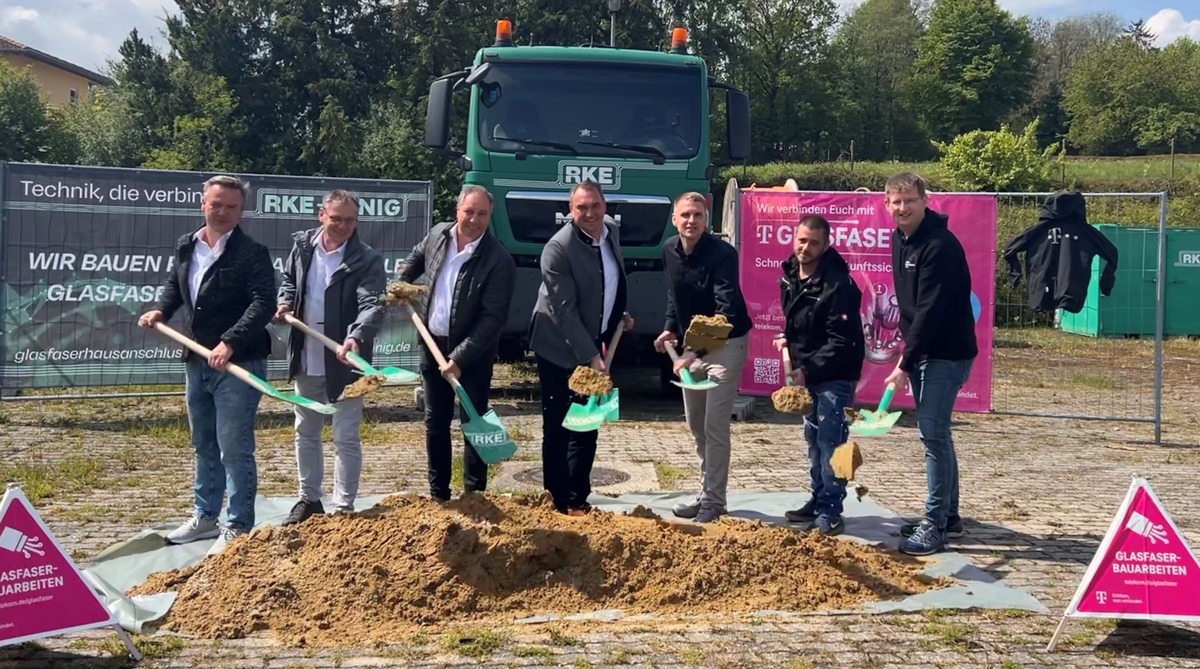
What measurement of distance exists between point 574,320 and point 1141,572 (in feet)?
9.94

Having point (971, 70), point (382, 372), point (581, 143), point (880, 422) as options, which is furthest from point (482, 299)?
point (971, 70)

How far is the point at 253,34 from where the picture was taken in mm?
38344

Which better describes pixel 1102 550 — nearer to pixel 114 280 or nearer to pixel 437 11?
pixel 114 280

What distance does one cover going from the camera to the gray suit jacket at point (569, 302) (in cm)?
583

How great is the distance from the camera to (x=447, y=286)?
580 centimetres

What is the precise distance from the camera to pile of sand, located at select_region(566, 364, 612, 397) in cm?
557

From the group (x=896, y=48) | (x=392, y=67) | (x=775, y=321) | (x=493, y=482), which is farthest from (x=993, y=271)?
(x=896, y=48)

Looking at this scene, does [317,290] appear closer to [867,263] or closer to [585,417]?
[585,417]

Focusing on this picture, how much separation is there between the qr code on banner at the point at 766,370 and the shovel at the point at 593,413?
5.24m

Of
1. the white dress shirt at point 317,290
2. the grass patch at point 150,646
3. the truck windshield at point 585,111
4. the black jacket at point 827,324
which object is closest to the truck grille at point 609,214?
the truck windshield at point 585,111

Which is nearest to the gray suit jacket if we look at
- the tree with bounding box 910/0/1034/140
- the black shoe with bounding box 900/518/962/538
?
the black shoe with bounding box 900/518/962/538

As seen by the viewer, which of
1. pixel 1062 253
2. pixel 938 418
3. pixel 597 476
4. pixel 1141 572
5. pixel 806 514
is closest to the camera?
pixel 1141 572

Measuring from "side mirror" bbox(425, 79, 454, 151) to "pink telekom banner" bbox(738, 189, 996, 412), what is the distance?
3.13 metres

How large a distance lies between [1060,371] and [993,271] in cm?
640
